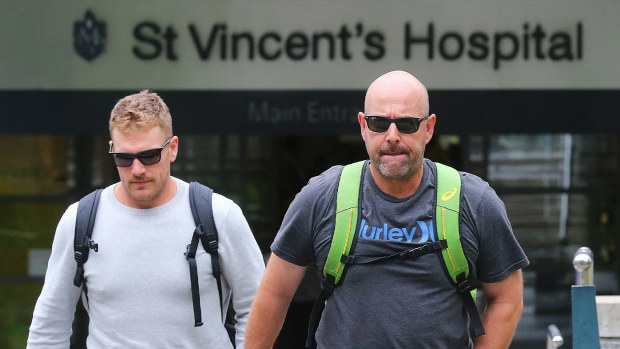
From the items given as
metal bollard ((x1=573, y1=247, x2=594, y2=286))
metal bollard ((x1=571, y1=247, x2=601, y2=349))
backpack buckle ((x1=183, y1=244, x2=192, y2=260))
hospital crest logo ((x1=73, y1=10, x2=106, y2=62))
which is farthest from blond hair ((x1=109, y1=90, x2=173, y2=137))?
hospital crest logo ((x1=73, y1=10, x2=106, y2=62))

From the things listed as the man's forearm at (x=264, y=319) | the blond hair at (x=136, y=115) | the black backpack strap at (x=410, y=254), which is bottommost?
the man's forearm at (x=264, y=319)

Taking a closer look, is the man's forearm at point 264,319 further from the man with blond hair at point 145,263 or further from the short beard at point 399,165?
the short beard at point 399,165

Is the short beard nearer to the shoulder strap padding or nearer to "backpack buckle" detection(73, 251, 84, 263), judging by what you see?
the shoulder strap padding

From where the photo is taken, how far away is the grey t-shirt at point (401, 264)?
287 cm

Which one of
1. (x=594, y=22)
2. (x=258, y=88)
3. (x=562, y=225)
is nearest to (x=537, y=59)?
(x=594, y=22)

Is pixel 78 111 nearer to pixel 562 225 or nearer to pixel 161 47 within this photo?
pixel 161 47

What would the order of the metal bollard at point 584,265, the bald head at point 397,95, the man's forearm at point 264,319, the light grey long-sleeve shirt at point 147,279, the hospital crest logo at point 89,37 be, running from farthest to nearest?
1. the hospital crest logo at point 89,37
2. the metal bollard at point 584,265
3. the light grey long-sleeve shirt at point 147,279
4. the man's forearm at point 264,319
5. the bald head at point 397,95

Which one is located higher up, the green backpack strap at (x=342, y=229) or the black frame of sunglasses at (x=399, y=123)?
the black frame of sunglasses at (x=399, y=123)

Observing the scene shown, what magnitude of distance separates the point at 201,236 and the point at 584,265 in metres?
1.47

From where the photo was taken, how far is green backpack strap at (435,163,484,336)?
113 inches

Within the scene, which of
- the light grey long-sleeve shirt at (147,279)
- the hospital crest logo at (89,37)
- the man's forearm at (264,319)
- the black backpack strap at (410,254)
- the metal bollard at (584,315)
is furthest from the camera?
the hospital crest logo at (89,37)

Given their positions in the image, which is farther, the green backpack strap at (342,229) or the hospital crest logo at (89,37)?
the hospital crest logo at (89,37)

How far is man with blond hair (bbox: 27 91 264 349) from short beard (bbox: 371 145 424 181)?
0.81 meters

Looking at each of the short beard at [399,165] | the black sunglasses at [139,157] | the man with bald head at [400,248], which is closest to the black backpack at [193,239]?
the black sunglasses at [139,157]
